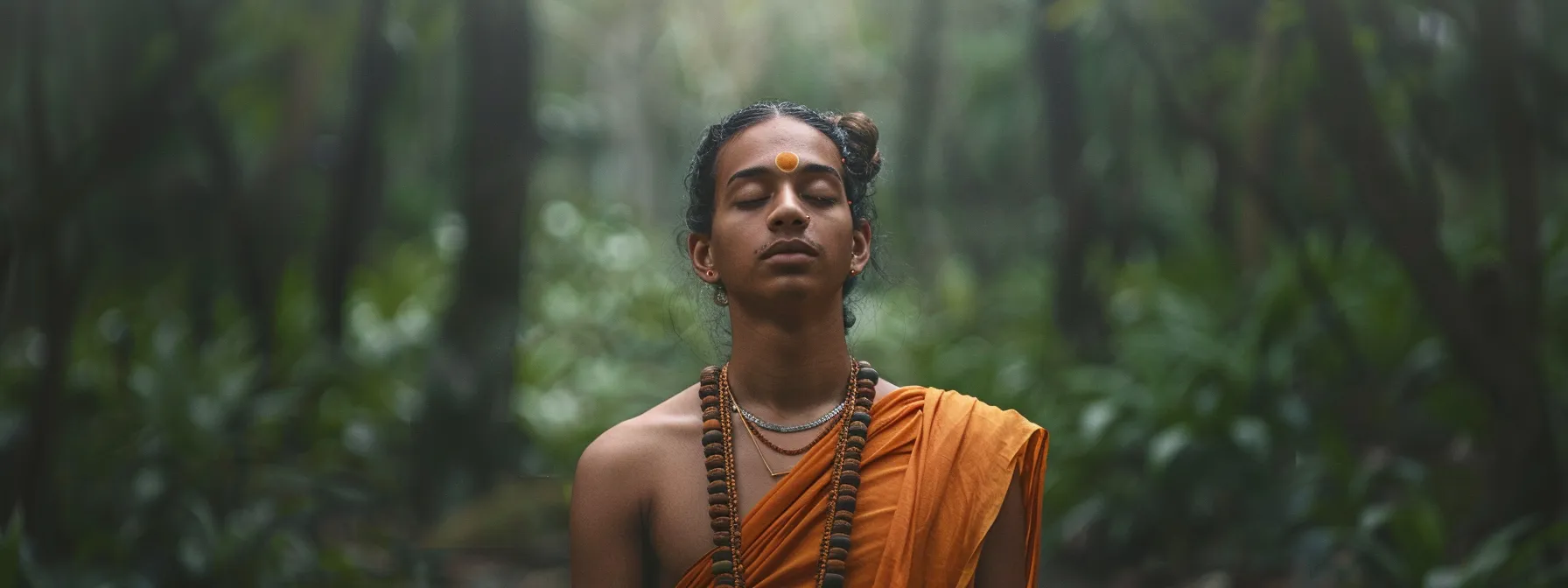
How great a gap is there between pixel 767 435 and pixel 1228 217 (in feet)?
22.0

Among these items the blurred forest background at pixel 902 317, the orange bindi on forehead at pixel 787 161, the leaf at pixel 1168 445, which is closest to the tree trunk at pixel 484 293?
the blurred forest background at pixel 902 317

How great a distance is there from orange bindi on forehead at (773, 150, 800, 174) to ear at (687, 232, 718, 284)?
0.17m

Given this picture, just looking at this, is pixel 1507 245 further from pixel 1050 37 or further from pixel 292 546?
pixel 292 546

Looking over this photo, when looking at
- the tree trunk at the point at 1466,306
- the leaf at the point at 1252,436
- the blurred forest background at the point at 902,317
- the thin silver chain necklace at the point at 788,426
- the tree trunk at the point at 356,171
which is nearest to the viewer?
the thin silver chain necklace at the point at 788,426

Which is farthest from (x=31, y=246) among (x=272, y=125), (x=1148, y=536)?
(x=272, y=125)

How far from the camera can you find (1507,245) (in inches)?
182

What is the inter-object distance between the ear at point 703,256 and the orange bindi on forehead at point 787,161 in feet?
0.56

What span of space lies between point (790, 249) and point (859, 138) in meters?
0.27

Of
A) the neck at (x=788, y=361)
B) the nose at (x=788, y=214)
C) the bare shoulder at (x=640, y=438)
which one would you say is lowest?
the bare shoulder at (x=640, y=438)

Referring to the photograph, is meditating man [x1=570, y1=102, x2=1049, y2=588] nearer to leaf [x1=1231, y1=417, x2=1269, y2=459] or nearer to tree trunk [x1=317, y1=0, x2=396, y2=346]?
leaf [x1=1231, y1=417, x2=1269, y2=459]

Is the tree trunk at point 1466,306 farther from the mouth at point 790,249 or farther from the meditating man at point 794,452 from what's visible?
the mouth at point 790,249

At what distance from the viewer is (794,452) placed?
1849mm

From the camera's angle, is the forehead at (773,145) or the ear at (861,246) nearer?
the forehead at (773,145)

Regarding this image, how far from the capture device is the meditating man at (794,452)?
1.78 metres
